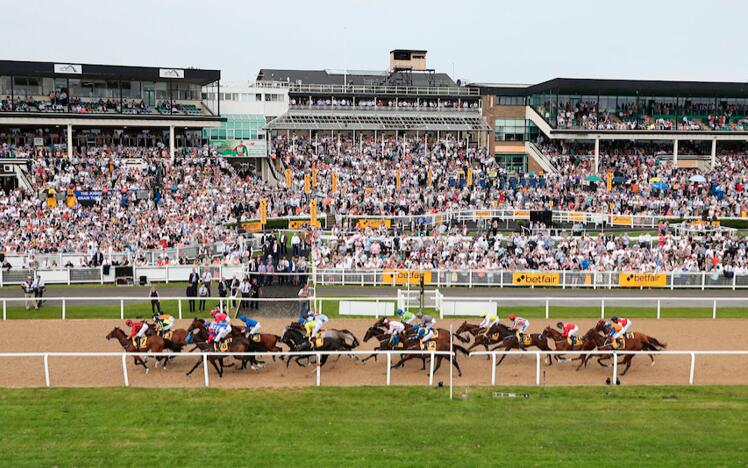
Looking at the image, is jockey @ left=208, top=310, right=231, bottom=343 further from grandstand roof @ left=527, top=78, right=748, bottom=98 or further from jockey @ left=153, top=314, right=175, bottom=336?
grandstand roof @ left=527, top=78, right=748, bottom=98

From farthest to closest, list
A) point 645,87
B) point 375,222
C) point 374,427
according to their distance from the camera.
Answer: point 645,87, point 375,222, point 374,427

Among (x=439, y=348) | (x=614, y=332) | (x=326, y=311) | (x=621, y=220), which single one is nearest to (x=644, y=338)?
(x=614, y=332)

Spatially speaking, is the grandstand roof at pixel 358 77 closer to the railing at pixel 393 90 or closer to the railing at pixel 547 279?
the railing at pixel 393 90

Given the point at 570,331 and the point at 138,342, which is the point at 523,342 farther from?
the point at 138,342

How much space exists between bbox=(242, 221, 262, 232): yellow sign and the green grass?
21557 millimetres

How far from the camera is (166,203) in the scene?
34625 millimetres

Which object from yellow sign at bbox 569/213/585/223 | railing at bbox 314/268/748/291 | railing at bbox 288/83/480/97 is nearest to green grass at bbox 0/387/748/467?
railing at bbox 314/268/748/291

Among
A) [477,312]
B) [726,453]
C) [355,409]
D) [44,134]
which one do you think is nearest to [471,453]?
[355,409]

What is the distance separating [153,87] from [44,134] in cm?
746

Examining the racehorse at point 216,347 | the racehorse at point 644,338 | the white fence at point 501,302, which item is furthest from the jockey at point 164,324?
the racehorse at point 644,338

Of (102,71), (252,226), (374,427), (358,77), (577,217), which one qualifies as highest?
(358,77)

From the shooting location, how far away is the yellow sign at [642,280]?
25.3m

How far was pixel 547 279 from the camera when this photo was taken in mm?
25516

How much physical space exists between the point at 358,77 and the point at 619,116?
75.7ft
